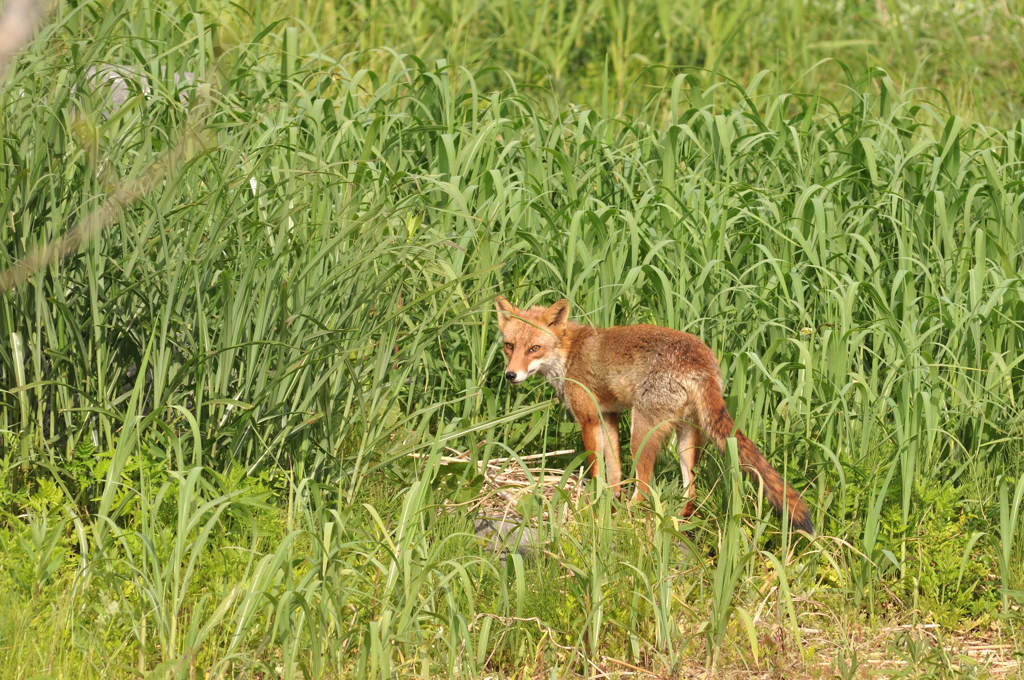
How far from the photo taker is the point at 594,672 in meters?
3.53

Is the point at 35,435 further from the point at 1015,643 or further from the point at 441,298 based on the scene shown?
the point at 1015,643

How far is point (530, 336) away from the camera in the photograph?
5.07 metres

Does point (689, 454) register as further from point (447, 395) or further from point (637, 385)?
point (447, 395)

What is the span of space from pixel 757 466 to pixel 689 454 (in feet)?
1.98

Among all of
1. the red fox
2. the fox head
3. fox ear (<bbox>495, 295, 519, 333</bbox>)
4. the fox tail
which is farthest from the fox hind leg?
fox ear (<bbox>495, 295, 519, 333</bbox>)

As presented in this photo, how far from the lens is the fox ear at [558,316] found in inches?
201

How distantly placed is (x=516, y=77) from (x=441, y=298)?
186 inches

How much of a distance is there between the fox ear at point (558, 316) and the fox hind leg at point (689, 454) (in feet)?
2.73

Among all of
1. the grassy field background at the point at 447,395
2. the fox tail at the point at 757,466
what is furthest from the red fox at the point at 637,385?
the grassy field background at the point at 447,395

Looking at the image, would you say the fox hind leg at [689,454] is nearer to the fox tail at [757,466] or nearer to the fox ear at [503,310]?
the fox tail at [757,466]

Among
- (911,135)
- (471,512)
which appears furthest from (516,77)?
(471,512)

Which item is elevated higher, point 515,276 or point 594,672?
point 515,276

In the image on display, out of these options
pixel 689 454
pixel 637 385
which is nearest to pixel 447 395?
pixel 637 385

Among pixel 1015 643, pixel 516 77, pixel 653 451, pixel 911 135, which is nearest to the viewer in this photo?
pixel 1015 643
